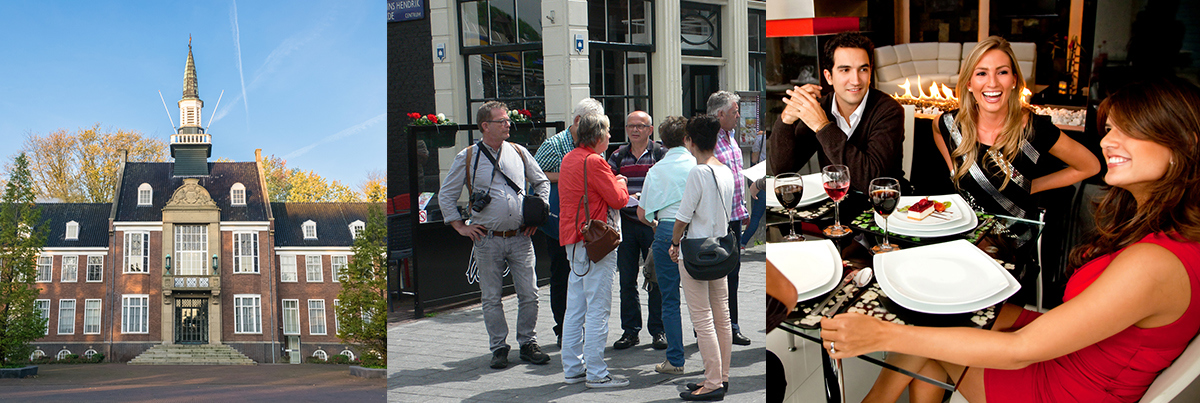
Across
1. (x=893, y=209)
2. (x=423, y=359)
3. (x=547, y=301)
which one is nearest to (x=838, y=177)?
(x=893, y=209)

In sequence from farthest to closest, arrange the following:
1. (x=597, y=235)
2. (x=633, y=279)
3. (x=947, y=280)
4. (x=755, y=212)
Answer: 1. (x=633, y=279)
2. (x=597, y=235)
3. (x=755, y=212)
4. (x=947, y=280)

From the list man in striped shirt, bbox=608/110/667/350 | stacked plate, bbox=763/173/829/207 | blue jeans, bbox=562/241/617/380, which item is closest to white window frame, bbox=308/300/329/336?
blue jeans, bbox=562/241/617/380

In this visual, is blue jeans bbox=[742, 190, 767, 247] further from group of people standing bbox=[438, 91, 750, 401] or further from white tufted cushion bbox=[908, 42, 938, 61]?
white tufted cushion bbox=[908, 42, 938, 61]

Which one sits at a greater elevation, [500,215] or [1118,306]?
[500,215]

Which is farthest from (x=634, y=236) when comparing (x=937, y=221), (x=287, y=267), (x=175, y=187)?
(x=175, y=187)

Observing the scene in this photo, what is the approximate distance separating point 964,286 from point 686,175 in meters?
0.84

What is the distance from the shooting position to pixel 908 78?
2082 mm

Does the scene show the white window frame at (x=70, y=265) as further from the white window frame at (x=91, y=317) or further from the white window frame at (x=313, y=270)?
the white window frame at (x=313, y=270)

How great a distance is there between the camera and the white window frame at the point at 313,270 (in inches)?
152

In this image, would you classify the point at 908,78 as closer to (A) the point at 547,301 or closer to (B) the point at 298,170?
(A) the point at 547,301

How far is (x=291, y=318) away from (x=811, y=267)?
291cm

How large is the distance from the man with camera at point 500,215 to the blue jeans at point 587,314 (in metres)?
0.11

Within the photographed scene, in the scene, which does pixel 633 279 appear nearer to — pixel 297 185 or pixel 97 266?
pixel 297 185

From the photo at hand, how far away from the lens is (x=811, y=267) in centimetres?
213
